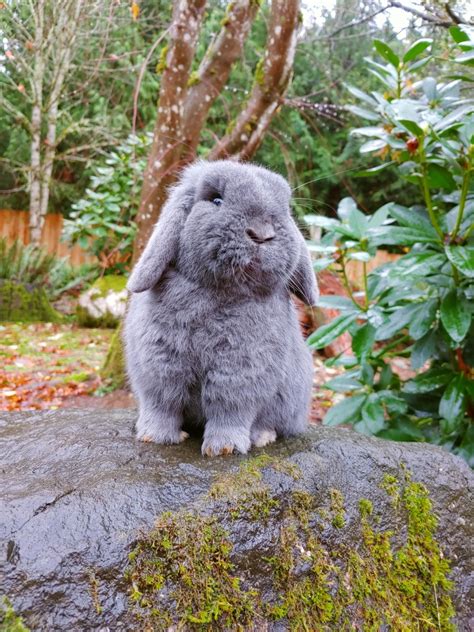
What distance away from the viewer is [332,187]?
38.8 ft

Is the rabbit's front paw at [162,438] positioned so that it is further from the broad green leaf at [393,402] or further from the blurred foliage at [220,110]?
the blurred foliage at [220,110]

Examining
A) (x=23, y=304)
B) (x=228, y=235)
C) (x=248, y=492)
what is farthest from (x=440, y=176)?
(x=23, y=304)

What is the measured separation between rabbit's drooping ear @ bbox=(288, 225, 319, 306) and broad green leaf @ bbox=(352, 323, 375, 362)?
2.49ft

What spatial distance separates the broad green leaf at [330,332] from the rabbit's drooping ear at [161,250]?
1.07 meters

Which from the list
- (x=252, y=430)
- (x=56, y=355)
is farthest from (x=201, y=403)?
(x=56, y=355)

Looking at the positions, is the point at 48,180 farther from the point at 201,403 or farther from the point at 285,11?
the point at 201,403

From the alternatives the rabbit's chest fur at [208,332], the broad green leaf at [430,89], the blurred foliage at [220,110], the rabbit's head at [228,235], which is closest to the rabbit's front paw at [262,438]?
the rabbit's chest fur at [208,332]

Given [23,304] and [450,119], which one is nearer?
[450,119]

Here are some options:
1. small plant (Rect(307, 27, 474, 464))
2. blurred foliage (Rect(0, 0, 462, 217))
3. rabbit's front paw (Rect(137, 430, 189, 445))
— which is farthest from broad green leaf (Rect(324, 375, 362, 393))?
blurred foliage (Rect(0, 0, 462, 217))

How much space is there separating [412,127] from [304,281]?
939 millimetres

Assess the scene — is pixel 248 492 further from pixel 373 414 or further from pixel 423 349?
pixel 423 349

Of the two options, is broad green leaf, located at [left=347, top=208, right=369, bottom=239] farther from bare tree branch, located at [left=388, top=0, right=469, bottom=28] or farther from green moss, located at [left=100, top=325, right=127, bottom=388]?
green moss, located at [left=100, top=325, right=127, bottom=388]

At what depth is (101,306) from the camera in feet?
24.6

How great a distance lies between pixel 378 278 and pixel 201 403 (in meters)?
1.52
